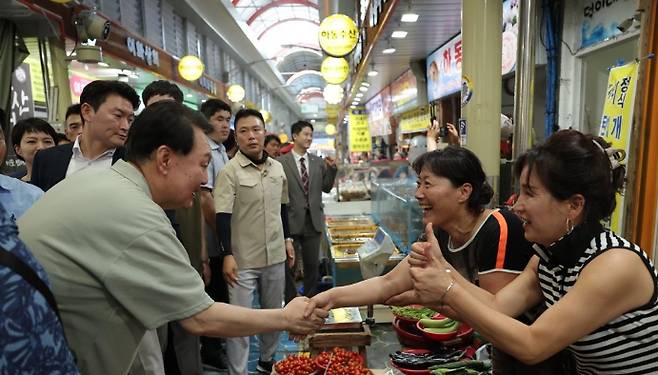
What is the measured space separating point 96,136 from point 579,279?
2.91 metres

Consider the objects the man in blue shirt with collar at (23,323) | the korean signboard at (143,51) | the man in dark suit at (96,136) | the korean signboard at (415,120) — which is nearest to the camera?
the man in blue shirt with collar at (23,323)

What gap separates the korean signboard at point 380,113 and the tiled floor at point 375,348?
1189 cm

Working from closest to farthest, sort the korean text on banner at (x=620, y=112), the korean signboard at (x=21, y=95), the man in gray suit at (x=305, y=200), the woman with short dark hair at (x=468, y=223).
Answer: the woman with short dark hair at (x=468, y=223) < the korean text on banner at (x=620, y=112) < the man in gray suit at (x=305, y=200) < the korean signboard at (x=21, y=95)

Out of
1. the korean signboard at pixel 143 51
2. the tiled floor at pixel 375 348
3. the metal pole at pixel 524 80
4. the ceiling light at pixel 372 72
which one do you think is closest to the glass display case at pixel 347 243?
the tiled floor at pixel 375 348

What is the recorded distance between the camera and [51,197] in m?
1.45

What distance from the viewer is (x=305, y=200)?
5570 millimetres

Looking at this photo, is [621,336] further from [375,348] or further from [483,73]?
[375,348]

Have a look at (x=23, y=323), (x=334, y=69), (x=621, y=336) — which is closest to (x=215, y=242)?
(x=23, y=323)

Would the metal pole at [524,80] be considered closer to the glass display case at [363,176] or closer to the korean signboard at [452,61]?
the korean signboard at [452,61]

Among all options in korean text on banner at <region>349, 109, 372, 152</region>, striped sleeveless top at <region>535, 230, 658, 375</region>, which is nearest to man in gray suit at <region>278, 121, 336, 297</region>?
striped sleeveless top at <region>535, 230, 658, 375</region>

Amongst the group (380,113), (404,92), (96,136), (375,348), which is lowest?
(375,348)

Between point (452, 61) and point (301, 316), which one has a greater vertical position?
→ point (452, 61)

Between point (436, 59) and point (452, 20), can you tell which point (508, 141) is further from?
point (436, 59)

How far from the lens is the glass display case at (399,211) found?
5.16 metres
